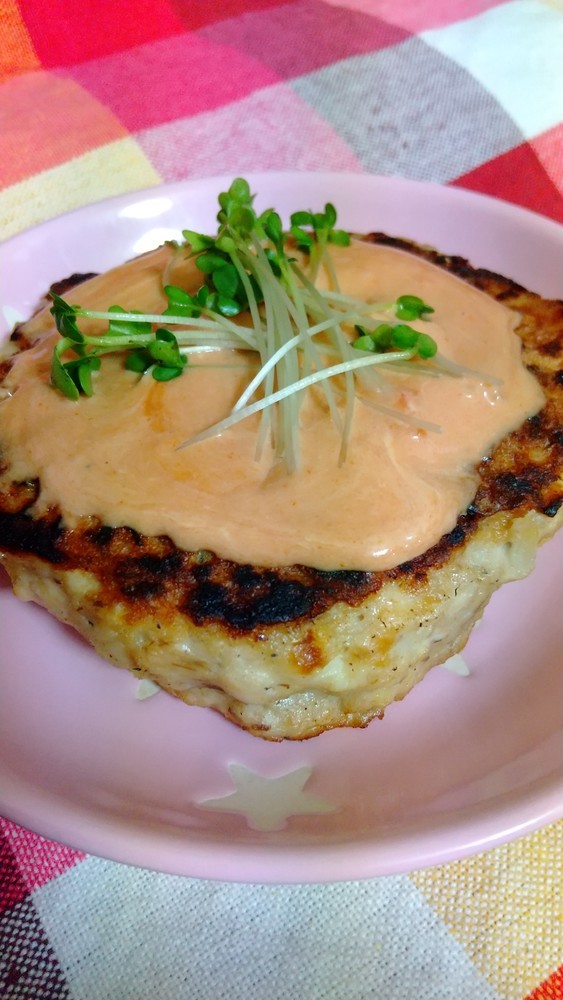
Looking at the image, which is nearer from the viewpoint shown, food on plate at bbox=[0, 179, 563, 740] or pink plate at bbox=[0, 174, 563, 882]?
pink plate at bbox=[0, 174, 563, 882]

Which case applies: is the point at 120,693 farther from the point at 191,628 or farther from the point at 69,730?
the point at 191,628

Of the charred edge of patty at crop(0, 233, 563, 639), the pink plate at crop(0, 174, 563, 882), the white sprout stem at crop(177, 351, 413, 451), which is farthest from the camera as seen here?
the white sprout stem at crop(177, 351, 413, 451)

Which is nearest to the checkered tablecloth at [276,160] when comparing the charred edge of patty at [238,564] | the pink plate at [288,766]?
the pink plate at [288,766]

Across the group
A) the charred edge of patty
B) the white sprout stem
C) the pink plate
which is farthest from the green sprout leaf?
the pink plate

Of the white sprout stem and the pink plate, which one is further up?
the white sprout stem

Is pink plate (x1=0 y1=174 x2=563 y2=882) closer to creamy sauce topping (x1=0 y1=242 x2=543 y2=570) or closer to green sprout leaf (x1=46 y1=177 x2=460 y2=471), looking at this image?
creamy sauce topping (x1=0 y1=242 x2=543 y2=570)

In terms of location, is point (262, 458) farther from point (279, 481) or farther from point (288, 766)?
point (288, 766)

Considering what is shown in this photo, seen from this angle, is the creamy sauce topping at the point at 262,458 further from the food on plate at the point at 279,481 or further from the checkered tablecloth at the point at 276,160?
the checkered tablecloth at the point at 276,160
